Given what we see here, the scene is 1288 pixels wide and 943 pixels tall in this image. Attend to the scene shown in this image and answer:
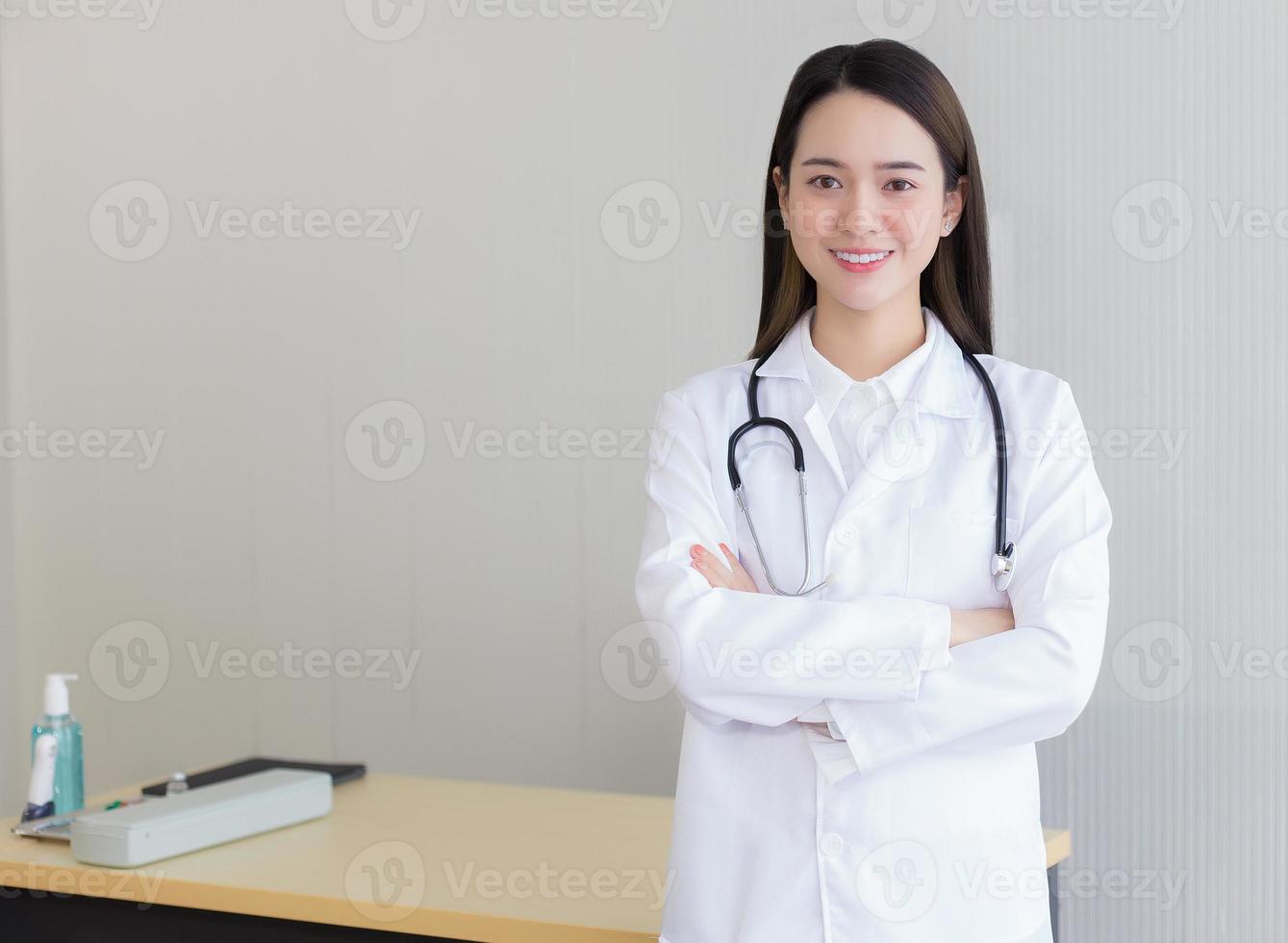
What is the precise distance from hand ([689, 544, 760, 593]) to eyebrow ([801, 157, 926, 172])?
43 cm

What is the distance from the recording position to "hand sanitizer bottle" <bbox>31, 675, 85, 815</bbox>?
2059mm

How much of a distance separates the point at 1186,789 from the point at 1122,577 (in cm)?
39

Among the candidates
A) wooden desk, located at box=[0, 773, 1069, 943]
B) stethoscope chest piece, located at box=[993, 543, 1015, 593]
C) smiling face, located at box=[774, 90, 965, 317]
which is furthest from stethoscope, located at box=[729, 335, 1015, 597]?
wooden desk, located at box=[0, 773, 1069, 943]

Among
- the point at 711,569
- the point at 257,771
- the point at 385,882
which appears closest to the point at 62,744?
the point at 257,771

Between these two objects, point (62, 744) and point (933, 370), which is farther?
point (62, 744)

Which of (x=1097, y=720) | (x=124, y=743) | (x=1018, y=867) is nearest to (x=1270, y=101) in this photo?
(x=1097, y=720)

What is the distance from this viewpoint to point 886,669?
135 centimetres

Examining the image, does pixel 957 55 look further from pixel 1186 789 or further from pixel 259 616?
pixel 259 616

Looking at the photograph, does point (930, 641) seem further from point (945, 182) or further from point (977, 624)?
point (945, 182)

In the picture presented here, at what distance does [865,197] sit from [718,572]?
0.43 m

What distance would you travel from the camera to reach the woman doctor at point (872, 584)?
1.35 m

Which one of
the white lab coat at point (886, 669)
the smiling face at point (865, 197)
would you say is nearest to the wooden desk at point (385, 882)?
the white lab coat at point (886, 669)

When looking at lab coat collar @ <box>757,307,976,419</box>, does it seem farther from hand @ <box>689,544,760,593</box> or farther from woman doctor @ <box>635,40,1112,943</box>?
hand @ <box>689,544,760,593</box>

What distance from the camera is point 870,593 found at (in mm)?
1405
